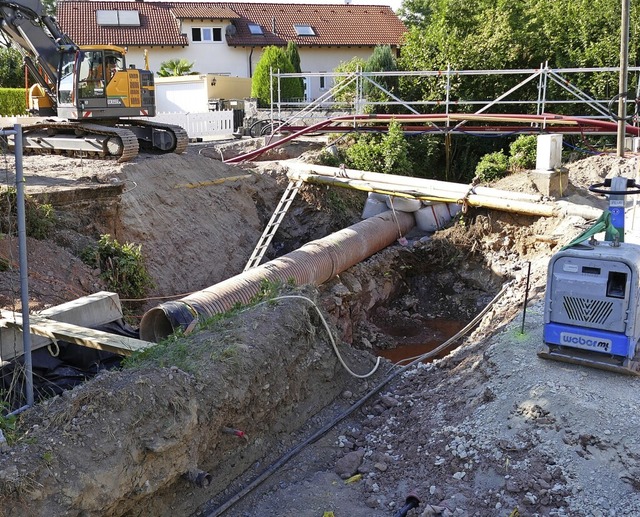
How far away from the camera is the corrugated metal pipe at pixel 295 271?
27.8 ft

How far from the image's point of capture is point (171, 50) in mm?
35219

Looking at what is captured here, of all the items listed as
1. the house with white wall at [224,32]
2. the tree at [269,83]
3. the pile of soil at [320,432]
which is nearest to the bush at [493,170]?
the pile of soil at [320,432]

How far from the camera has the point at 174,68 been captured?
3381cm

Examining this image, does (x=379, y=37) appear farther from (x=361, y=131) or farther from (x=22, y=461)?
(x=22, y=461)

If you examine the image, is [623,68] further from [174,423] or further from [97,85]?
[174,423]

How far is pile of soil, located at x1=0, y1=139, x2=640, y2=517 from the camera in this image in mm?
4836

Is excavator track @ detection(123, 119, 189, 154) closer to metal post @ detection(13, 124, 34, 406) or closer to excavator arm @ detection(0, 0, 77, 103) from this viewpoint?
excavator arm @ detection(0, 0, 77, 103)

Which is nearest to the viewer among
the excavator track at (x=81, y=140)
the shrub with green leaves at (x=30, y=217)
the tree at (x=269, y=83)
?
the shrub with green leaves at (x=30, y=217)

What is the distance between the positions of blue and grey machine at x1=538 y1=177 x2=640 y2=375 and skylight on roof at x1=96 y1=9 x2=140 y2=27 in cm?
3290

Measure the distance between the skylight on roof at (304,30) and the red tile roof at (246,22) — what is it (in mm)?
224

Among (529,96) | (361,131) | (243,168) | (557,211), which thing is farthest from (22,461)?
(529,96)

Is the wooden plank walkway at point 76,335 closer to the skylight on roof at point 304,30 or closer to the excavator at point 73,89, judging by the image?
the excavator at point 73,89

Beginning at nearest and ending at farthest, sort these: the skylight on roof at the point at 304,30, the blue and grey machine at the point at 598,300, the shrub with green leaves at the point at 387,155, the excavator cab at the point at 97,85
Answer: the blue and grey machine at the point at 598,300
the excavator cab at the point at 97,85
the shrub with green leaves at the point at 387,155
the skylight on roof at the point at 304,30

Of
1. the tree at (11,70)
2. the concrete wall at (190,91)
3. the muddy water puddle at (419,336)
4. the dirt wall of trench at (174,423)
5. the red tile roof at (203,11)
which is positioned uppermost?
the red tile roof at (203,11)
